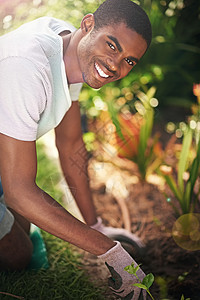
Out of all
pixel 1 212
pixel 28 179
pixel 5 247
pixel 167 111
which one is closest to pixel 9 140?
pixel 28 179

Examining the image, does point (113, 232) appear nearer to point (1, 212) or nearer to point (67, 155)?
point (67, 155)

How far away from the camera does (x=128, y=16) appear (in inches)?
40.9

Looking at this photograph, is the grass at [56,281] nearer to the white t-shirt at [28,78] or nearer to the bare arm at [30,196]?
the bare arm at [30,196]

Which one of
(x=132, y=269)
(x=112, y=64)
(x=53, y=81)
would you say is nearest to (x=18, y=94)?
(x=53, y=81)

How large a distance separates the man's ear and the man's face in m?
0.02

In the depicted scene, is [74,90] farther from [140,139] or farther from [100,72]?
[140,139]

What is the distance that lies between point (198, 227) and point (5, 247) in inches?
35.1

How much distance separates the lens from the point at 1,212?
56.0 inches

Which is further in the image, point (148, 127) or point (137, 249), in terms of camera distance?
point (148, 127)

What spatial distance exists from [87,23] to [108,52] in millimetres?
121

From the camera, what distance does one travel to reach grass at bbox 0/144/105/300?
1399 millimetres

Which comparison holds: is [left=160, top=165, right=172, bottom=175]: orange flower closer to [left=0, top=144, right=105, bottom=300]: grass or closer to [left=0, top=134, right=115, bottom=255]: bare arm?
[left=0, top=144, right=105, bottom=300]: grass

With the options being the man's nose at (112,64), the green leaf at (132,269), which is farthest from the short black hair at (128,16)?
the green leaf at (132,269)

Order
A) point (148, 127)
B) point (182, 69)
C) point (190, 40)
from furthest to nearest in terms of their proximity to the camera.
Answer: point (182, 69)
point (190, 40)
point (148, 127)
